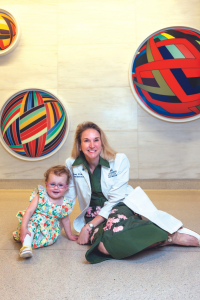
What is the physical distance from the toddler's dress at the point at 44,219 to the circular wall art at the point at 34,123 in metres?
1.53

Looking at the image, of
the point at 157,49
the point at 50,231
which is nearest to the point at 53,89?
the point at 157,49

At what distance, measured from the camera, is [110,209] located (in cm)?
153

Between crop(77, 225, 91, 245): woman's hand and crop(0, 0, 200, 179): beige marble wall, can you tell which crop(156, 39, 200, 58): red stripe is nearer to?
crop(0, 0, 200, 179): beige marble wall

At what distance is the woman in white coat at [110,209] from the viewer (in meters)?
1.29

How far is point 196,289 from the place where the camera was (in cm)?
99

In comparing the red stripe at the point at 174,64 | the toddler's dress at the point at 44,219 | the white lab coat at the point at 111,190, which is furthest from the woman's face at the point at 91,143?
the red stripe at the point at 174,64

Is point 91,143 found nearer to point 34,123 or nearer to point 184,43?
point 34,123

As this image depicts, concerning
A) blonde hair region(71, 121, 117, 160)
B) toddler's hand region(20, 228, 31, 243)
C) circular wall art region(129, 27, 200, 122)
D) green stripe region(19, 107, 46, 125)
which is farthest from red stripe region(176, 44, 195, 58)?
toddler's hand region(20, 228, 31, 243)

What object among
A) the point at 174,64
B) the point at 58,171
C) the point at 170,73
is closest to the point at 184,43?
the point at 174,64

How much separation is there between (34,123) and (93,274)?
217 cm

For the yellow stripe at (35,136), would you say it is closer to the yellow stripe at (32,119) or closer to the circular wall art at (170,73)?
the yellow stripe at (32,119)

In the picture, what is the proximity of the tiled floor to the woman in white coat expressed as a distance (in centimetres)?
7

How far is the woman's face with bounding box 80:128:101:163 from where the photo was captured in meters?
1.56

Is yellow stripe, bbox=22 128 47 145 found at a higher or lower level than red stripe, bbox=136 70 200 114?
lower
